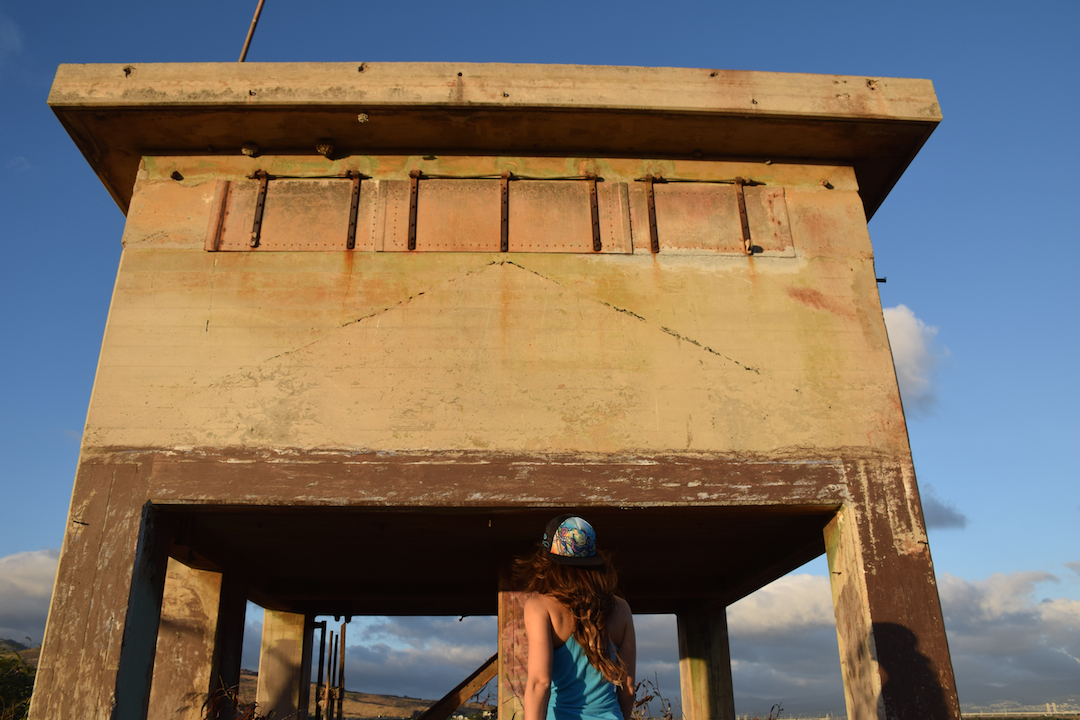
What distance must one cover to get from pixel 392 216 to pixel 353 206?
365mm

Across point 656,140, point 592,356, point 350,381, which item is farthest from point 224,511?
point 656,140

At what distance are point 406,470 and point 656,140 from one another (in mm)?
3841

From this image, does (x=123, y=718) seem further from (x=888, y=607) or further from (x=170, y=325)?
(x=888, y=607)

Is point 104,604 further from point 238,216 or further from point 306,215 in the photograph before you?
point 306,215

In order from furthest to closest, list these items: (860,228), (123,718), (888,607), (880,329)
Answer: (860,228)
(880,329)
(888,607)
(123,718)

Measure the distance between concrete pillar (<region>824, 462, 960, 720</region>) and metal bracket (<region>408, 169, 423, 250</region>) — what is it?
13.6 ft

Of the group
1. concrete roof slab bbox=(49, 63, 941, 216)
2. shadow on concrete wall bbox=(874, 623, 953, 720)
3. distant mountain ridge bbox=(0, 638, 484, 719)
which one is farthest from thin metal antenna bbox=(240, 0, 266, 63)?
distant mountain ridge bbox=(0, 638, 484, 719)

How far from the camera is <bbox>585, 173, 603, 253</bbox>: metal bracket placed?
6953mm

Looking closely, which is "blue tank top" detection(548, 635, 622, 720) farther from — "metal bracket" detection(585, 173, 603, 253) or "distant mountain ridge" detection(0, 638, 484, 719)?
"distant mountain ridge" detection(0, 638, 484, 719)

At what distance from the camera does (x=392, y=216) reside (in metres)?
7.00

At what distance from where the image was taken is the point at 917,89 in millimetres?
7156

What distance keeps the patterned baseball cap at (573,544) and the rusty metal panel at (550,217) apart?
384cm

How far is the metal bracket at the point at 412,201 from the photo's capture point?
6.89 metres

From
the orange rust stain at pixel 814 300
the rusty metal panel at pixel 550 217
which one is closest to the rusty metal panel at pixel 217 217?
the rusty metal panel at pixel 550 217
